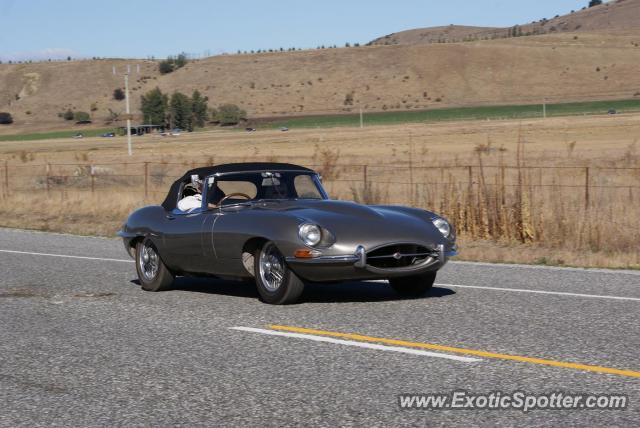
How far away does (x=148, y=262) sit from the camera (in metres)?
12.0

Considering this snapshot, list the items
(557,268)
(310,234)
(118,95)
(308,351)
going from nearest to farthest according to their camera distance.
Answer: (308,351) < (310,234) < (557,268) < (118,95)

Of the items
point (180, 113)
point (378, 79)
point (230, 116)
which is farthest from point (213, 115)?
point (378, 79)

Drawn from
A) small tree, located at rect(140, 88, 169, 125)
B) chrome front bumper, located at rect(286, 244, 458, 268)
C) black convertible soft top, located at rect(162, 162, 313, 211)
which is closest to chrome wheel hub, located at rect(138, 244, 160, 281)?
black convertible soft top, located at rect(162, 162, 313, 211)

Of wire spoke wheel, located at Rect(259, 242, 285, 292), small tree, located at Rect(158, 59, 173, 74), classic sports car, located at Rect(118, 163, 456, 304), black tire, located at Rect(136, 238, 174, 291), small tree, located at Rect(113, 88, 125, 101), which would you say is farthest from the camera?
small tree, located at Rect(158, 59, 173, 74)

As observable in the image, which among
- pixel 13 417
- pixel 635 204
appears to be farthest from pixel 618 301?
pixel 635 204

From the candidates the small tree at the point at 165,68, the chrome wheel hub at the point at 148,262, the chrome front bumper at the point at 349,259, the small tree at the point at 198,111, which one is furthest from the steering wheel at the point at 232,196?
the small tree at the point at 165,68

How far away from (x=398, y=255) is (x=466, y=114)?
307 feet

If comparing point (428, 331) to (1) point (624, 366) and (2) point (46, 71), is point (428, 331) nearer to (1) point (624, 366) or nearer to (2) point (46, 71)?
(1) point (624, 366)

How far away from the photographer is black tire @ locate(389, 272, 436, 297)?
10.7 m

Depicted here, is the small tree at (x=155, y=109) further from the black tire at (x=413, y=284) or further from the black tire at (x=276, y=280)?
the black tire at (x=276, y=280)

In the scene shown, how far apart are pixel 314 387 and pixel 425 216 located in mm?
4414

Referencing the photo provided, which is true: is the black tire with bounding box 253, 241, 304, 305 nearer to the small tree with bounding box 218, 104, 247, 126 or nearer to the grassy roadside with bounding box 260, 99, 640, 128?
the grassy roadside with bounding box 260, 99, 640, 128

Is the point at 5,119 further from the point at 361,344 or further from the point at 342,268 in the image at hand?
the point at 361,344

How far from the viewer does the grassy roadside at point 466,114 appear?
9271cm
